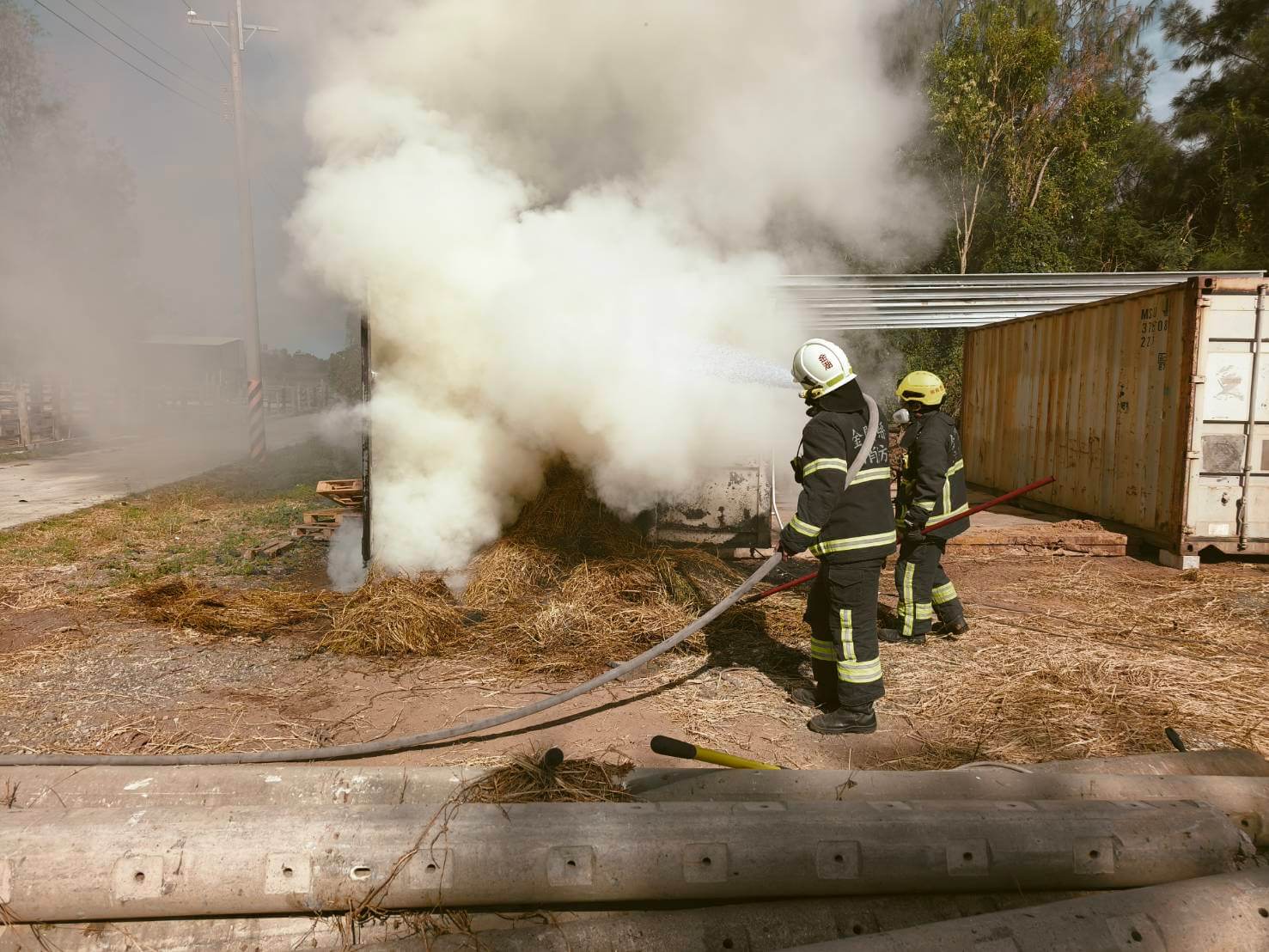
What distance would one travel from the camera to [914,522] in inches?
202

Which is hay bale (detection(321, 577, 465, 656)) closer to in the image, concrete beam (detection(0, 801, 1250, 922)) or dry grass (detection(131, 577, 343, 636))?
dry grass (detection(131, 577, 343, 636))

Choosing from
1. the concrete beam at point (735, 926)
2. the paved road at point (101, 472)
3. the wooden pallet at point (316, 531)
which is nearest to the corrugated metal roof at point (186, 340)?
the paved road at point (101, 472)

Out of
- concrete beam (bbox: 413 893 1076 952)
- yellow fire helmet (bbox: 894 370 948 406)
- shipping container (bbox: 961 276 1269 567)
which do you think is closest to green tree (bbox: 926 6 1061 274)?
shipping container (bbox: 961 276 1269 567)

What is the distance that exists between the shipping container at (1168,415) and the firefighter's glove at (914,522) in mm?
4033

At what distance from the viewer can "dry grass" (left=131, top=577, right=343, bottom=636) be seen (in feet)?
18.1

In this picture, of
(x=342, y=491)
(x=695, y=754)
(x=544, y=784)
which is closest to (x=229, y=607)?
(x=342, y=491)

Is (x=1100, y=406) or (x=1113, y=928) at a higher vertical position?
(x=1100, y=406)

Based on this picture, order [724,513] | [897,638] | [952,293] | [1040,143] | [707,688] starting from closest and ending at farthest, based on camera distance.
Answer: [707,688] < [897,638] < [724,513] < [952,293] < [1040,143]

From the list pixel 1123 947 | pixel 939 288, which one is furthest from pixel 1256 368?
pixel 1123 947

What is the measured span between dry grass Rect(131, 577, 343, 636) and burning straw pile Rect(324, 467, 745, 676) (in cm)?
45

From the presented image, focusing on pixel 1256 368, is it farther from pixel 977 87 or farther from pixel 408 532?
pixel 977 87

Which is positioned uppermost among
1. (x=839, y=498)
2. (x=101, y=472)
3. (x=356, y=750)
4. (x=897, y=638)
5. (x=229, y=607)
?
(x=839, y=498)

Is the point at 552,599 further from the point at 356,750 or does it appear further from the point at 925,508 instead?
the point at 925,508

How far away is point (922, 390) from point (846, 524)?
193cm
